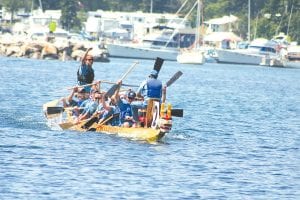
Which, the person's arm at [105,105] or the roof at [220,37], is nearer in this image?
the person's arm at [105,105]

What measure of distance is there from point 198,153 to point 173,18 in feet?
466

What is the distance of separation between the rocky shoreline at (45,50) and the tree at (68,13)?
41226mm

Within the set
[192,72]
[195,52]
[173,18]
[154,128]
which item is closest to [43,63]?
[192,72]

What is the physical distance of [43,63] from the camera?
387 ft

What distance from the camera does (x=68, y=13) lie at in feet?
582

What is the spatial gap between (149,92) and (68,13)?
452ft

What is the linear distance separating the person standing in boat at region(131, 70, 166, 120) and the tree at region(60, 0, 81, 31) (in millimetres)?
133594

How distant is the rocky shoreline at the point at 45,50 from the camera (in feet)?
421

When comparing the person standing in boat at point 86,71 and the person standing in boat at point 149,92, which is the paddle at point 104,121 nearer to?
the person standing in boat at point 149,92

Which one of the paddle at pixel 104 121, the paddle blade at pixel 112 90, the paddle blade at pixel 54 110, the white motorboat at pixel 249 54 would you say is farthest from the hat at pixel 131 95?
the white motorboat at pixel 249 54

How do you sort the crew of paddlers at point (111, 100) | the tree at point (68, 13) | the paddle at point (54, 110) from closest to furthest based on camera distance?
the crew of paddlers at point (111, 100) → the paddle at point (54, 110) → the tree at point (68, 13)

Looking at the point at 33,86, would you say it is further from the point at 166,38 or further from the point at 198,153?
the point at 166,38

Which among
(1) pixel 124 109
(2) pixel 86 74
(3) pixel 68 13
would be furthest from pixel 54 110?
(3) pixel 68 13

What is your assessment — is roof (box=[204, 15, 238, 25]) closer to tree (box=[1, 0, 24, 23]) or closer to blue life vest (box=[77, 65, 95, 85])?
tree (box=[1, 0, 24, 23])
